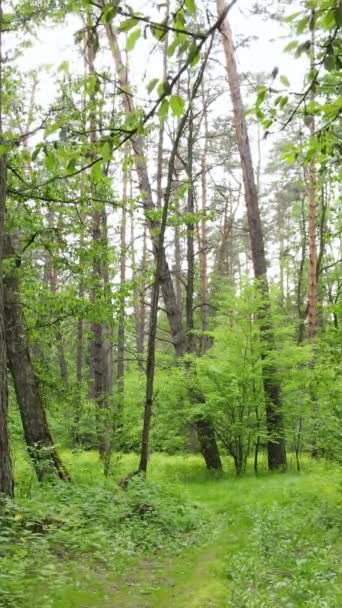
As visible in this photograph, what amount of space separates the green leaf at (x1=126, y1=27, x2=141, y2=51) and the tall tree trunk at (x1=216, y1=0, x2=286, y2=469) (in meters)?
9.74

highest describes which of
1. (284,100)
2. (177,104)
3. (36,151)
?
(284,100)

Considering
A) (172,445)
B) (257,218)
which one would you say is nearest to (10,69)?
(257,218)

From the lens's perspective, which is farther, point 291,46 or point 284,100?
point 284,100

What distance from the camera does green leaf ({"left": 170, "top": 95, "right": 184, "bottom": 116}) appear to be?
2051 millimetres

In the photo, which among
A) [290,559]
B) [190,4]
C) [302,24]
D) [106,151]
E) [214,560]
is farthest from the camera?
[214,560]

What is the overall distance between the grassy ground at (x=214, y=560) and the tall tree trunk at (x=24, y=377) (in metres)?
0.92

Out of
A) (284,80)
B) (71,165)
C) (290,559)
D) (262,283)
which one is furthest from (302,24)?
(262,283)

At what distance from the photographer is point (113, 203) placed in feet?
26.0

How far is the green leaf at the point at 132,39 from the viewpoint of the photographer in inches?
73.9

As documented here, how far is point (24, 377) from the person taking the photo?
25.8 ft

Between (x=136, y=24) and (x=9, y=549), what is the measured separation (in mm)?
3471

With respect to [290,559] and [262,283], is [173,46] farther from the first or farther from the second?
[262,283]

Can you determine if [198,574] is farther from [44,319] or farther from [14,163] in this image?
[14,163]

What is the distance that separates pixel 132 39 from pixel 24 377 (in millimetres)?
6578
